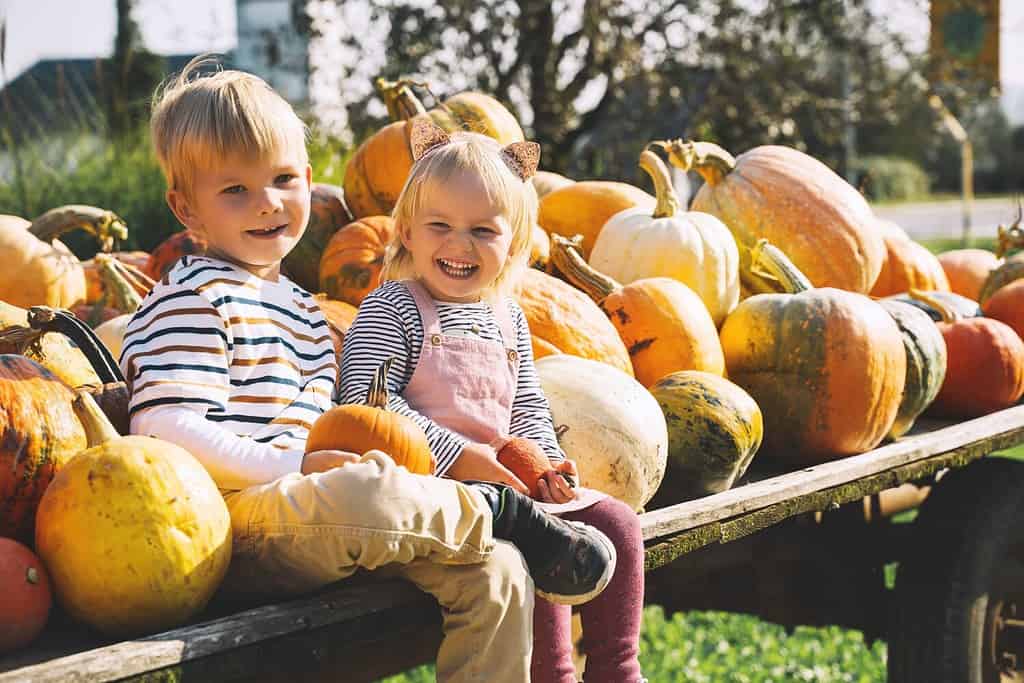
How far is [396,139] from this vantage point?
384 centimetres

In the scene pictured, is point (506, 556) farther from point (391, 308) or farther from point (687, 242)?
point (687, 242)

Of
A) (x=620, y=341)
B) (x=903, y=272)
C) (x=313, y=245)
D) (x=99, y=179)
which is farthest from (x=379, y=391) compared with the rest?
(x=99, y=179)

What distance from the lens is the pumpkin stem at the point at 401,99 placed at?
4.06m

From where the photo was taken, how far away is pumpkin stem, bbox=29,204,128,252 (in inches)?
137

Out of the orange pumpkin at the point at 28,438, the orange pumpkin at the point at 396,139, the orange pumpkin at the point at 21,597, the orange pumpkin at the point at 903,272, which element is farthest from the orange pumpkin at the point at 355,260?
the orange pumpkin at the point at 903,272

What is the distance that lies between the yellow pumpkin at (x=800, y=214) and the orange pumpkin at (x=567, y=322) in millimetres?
1038

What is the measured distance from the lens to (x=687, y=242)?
12.2 feet

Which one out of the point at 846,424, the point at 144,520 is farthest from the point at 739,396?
the point at 144,520

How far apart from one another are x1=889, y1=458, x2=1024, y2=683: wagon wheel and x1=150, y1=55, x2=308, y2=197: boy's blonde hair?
2371 mm

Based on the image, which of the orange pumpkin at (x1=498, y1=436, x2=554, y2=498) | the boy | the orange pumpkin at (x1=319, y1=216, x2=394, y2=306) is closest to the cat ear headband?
the boy

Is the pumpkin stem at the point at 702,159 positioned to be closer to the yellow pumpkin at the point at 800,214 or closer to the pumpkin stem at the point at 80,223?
the yellow pumpkin at the point at 800,214

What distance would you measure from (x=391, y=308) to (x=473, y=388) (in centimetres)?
24

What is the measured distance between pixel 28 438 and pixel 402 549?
0.64 meters

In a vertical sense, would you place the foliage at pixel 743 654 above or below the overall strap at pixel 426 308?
below
